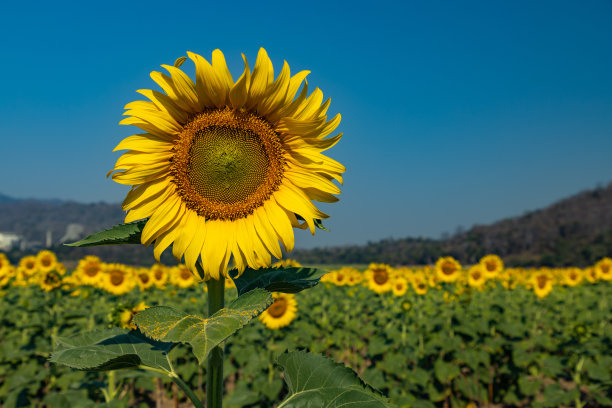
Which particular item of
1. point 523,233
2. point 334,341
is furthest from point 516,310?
point 523,233

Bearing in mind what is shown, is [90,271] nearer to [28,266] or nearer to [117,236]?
[28,266]

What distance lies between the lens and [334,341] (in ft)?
32.4

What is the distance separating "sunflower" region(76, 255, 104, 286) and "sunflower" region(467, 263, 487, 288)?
313 inches

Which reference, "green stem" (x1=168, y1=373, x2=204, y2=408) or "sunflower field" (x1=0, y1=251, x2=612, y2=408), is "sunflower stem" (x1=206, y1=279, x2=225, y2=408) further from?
"sunflower field" (x1=0, y1=251, x2=612, y2=408)

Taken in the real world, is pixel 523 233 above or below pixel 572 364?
above

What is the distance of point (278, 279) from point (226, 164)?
0.50m

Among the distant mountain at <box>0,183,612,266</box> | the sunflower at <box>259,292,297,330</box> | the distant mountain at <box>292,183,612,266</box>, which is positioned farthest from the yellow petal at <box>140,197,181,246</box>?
the distant mountain at <box>292,183,612,266</box>

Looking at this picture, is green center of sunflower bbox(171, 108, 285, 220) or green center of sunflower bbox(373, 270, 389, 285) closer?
green center of sunflower bbox(171, 108, 285, 220)

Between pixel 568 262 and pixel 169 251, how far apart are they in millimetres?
67218

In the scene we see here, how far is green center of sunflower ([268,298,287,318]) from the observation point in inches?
342

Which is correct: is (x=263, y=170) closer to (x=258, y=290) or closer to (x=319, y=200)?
(x=319, y=200)

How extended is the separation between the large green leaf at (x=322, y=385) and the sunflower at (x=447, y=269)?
9.83 m

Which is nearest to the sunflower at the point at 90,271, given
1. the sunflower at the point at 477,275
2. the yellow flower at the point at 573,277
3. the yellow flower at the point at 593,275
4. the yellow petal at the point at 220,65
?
the sunflower at the point at 477,275

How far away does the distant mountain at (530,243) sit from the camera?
57.6 meters
